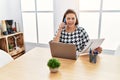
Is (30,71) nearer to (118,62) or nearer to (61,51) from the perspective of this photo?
(61,51)

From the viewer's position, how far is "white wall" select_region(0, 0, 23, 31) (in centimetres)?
314

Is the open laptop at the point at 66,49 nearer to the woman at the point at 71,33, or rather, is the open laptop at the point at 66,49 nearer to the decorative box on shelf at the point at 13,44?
the woman at the point at 71,33

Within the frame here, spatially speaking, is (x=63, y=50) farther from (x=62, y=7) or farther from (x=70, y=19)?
(x=62, y=7)

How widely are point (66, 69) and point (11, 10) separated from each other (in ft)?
8.13

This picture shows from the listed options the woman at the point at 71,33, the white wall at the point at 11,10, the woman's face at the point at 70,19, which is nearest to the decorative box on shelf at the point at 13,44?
the white wall at the point at 11,10

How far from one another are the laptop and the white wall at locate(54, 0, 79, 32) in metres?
1.43

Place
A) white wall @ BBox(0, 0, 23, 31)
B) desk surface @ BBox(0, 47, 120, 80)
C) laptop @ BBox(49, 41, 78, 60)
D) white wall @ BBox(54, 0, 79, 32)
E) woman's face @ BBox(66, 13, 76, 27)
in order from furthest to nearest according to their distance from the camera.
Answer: white wall @ BBox(0, 0, 23, 31)
white wall @ BBox(54, 0, 79, 32)
woman's face @ BBox(66, 13, 76, 27)
laptop @ BBox(49, 41, 78, 60)
desk surface @ BBox(0, 47, 120, 80)

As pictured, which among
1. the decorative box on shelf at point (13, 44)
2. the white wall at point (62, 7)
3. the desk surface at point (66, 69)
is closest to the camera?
the desk surface at point (66, 69)

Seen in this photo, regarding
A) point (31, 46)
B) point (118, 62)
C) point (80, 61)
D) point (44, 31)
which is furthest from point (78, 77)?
point (31, 46)

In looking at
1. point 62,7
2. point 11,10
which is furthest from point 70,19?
point 11,10

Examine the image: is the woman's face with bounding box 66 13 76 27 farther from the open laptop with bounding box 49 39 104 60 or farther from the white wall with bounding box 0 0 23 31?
the white wall with bounding box 0 0 23 31

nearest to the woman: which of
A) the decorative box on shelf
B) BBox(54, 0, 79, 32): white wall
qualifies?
BBox(54, 0, 79, 32): white wall

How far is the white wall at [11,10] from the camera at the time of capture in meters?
3.14

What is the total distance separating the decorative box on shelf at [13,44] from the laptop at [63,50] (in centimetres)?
159
